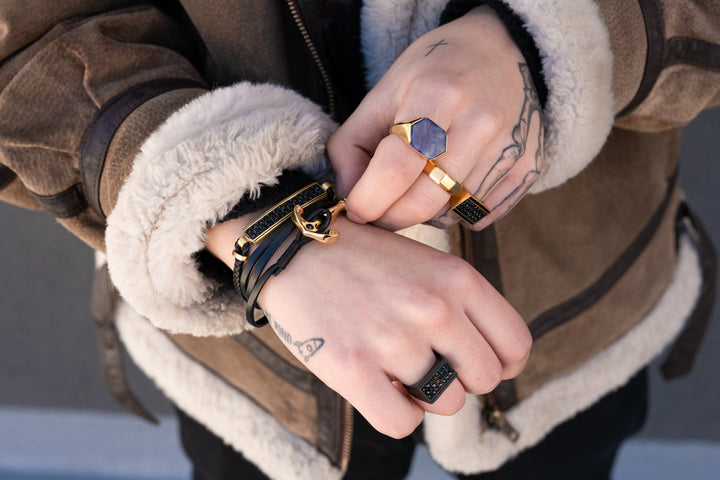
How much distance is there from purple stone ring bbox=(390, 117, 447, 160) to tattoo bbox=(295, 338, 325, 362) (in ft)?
0.63

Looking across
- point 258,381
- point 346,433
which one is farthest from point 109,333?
point 346,433

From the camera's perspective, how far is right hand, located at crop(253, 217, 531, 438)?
440mm

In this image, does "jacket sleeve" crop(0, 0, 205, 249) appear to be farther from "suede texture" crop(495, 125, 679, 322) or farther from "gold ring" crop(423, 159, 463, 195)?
"suede texture" crop(495, 125, 679, 322)

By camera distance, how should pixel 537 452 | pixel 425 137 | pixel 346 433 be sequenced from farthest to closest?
pixel 537 452 → pixel 346 433 → pixel 425 137

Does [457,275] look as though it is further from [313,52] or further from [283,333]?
[313,52]

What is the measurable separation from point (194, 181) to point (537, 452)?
80 cm

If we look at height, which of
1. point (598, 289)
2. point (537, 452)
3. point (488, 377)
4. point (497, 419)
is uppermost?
point (488, 377)

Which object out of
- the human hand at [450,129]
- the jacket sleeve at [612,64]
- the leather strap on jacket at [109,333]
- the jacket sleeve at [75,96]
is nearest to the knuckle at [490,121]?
the human hand at [450,129]

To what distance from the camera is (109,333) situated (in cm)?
101

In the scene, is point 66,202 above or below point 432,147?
below

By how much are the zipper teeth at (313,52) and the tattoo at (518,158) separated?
277mm

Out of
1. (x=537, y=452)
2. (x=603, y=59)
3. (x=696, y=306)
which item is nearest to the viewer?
(x=603, y=59)

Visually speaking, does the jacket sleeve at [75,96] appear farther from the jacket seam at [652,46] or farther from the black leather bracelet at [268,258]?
the jacket seam at [652,46]

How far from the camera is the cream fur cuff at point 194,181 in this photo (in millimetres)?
485
